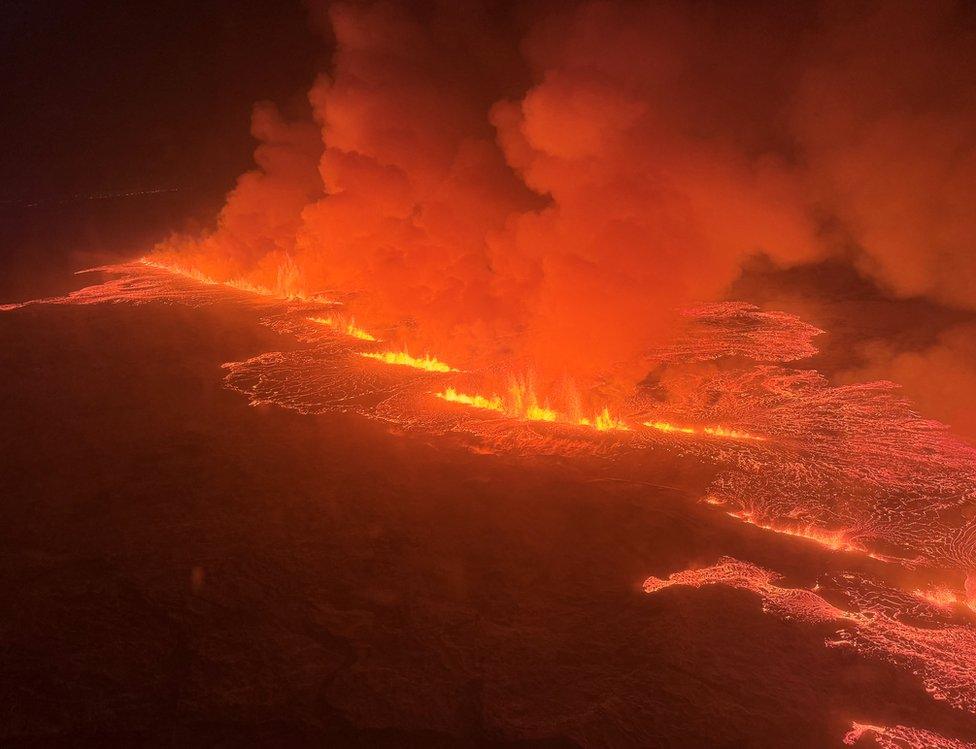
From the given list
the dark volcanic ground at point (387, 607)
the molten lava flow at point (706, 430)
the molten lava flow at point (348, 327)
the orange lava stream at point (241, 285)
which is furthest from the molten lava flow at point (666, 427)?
the orange lava stream at point (241, 285)

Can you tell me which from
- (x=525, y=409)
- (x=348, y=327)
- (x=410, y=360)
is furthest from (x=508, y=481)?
(x=348, y=327)

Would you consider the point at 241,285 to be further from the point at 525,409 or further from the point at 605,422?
the point at 605,422

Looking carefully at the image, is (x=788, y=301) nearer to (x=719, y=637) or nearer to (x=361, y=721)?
(x=719, y=637)

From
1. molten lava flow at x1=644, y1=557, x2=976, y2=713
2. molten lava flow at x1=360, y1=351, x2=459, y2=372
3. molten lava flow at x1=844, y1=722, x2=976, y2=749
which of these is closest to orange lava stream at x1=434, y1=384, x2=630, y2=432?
molten lava flow at x1=360, y1=351, x2=459, y2=372

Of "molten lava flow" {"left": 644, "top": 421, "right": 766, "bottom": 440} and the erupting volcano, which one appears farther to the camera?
"molten lava flow" {"left": 644, "top": 421, "right": 766, "bottom": 440}

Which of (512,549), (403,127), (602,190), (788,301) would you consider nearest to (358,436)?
(512,549)

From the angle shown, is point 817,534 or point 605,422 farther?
point 605,422

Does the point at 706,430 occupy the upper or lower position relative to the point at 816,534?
upper

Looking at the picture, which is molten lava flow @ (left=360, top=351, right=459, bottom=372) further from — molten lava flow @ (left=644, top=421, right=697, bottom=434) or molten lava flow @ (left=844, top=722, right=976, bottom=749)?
molten lava flow @ (left=844, top=722, right=976, bottom=749)
